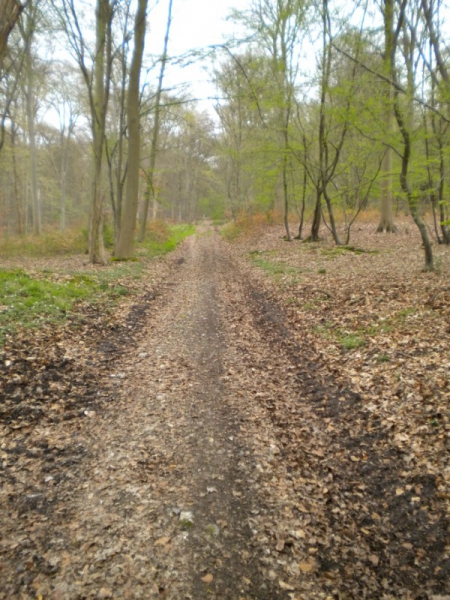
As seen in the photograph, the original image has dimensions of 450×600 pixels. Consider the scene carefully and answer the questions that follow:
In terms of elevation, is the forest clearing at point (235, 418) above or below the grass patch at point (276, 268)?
below

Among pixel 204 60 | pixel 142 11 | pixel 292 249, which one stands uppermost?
pixel 142 11

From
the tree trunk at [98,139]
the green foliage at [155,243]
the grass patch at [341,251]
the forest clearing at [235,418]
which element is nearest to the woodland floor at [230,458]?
the forest clearing at [235,418]

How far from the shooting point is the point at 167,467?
3.82 metres

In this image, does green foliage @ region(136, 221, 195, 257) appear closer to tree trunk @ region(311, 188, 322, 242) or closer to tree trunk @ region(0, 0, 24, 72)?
tree trunk @ region(311, 188, 322, 242)

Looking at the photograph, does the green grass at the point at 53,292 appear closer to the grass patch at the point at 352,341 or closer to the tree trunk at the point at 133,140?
the tree trunk at the point at 133,140

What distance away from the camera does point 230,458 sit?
400 centimetres

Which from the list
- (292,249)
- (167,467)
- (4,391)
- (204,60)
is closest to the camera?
(167,467)

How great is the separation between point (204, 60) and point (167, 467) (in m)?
13.4

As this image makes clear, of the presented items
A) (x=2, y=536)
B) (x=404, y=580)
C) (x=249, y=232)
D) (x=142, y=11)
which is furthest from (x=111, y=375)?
(x=249, y=232)

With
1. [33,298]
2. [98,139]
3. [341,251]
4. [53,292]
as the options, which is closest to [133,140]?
[98,139]

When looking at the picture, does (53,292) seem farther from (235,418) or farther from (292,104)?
(292,104)

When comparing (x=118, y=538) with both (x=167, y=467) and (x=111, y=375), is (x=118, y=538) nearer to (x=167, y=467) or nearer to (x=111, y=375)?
(x=167, y=467)

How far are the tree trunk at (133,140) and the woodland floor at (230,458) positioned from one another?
8171mm

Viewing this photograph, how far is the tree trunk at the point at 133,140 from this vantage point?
45.0ft
